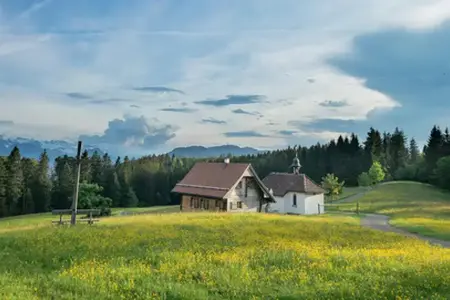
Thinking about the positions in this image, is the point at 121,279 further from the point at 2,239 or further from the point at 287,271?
the point at 2,239

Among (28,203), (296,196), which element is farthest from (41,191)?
(296,196)

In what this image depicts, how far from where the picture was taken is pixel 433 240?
34750mm

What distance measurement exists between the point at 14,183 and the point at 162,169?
52.2 meters

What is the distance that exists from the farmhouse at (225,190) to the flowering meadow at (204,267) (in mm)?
30278

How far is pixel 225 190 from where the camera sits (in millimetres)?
59281

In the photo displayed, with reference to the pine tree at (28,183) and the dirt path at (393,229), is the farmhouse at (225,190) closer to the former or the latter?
the dirt path at (393,229)

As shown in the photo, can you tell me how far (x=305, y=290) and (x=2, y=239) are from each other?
18644 mm

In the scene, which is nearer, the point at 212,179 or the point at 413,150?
the point at 212,179

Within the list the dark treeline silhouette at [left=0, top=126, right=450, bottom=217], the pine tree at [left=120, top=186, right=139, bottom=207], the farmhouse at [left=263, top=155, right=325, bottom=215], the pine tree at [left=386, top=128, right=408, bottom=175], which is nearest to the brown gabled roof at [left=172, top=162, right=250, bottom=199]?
the farmhouse at [left=263, top=155, right=325, bottom=215]

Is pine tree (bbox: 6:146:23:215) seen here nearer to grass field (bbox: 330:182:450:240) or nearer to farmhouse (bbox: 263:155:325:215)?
farmhouse (bbox: 263:155:325:215)

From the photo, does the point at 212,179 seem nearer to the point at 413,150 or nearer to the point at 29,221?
the point at 29,221

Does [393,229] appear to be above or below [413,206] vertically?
below

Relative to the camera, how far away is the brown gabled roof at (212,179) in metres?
60.4

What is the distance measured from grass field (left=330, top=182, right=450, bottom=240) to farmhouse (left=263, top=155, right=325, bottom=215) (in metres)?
8.09
